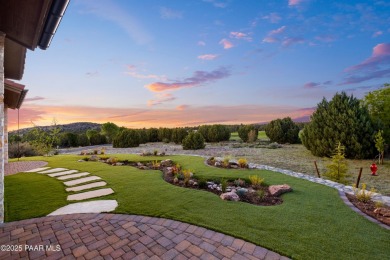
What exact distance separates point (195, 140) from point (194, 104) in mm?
3710

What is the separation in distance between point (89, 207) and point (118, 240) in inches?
63.9

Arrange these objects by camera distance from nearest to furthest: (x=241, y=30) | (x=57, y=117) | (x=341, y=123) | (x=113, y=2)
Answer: (x=113, y=2), (x=241, y=30), (x=341, y=123), (x=57, y=117)

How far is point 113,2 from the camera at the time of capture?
289 inches

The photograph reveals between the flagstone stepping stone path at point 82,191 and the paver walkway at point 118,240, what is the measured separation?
1.29 ft

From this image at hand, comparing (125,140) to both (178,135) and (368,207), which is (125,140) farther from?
(368,207)

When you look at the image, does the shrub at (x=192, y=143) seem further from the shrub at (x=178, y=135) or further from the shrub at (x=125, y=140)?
the shrub at (x=125, y=140)

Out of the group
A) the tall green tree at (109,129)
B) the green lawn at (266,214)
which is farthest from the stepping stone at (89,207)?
the tall green tree at (109,129)

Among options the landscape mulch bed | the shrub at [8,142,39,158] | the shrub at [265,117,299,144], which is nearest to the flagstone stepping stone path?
the landscape mulch bed

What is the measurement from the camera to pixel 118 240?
295 cm

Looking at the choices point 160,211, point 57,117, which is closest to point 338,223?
point 160,211

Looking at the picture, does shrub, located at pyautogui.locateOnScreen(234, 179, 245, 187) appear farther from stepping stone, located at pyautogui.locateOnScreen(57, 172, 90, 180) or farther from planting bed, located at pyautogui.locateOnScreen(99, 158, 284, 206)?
stepping stone, located at pyautogui.locateOnScreen(57, 172, 90, 180)

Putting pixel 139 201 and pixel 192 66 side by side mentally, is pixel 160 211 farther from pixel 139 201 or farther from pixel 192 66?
pixel 192 66

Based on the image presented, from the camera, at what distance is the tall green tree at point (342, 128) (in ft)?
41.2

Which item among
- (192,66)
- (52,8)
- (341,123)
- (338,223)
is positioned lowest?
(338,223)
